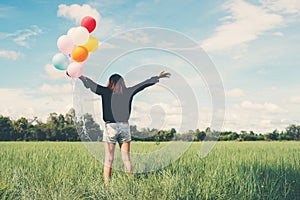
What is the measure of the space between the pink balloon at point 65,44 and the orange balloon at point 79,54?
0.09m

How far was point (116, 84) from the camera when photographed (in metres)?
5.72

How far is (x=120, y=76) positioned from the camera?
5789 mm

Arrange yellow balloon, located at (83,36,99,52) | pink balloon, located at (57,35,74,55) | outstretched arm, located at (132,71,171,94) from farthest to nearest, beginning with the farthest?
outstretched arm, located at (132,71,171,94) → yellow balloon, located at (83,36,99,52) → pink balloon, located at (57,35,74,55)

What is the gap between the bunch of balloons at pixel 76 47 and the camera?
5352 millimetres

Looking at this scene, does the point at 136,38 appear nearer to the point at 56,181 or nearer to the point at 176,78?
the point at 176,78

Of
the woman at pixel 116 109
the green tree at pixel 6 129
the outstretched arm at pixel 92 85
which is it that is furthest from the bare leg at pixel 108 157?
the green tree at pixel 6 129

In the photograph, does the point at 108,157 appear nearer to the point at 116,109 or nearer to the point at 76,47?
the point at 116,109

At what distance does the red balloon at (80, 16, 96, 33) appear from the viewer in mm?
5594

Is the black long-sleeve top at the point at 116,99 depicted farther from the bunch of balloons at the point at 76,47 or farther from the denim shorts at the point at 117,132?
the bunch of balloons at the point at 76,47

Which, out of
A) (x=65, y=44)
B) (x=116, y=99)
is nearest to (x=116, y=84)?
(x=116, y=99)

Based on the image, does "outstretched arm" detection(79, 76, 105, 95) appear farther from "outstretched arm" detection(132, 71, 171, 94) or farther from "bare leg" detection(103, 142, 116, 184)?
"bare leg" detection(103, 142, 116, 184)

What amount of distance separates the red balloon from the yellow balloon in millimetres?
133

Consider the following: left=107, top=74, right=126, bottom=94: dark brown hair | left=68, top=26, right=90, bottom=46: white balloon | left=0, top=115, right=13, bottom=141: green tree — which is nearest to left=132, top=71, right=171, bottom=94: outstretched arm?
left=107, top=74, right=126, bottom=94: dark brown hair

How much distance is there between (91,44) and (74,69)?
48cm
